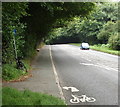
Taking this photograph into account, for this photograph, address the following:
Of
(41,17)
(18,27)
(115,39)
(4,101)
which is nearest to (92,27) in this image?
(115,39)

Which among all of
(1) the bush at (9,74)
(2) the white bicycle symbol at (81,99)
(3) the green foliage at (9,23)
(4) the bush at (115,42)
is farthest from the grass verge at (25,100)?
(4) the bush at (115,42)

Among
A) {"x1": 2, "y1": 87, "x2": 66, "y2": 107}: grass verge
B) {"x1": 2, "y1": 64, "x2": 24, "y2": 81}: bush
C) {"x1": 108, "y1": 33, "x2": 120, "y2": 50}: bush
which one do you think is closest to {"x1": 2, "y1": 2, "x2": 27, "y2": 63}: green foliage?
{"x1": 2, "y1": 64, "x2": 24, "y2": 81}: bush

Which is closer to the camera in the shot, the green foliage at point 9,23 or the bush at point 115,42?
the green foliage at point 9,23

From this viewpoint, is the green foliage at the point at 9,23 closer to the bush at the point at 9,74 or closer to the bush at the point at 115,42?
the bush at the point at 9,74

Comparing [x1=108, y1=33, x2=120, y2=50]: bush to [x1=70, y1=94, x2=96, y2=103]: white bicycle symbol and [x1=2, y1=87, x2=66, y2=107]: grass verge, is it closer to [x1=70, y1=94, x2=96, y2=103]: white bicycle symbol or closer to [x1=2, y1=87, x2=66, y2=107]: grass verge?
[x1=70, y1=94, x2=96, y2=103]: white bicycle symbol

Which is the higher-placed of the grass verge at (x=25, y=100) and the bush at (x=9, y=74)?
the grass verge at (x=25, y=100)

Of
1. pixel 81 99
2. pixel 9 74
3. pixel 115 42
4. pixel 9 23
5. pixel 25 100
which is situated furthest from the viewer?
pixel 115 42

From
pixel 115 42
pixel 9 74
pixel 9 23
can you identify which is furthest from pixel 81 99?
pixel 115 42

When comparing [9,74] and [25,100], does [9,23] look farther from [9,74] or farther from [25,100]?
[25,100]

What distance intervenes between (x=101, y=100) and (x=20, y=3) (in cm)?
707

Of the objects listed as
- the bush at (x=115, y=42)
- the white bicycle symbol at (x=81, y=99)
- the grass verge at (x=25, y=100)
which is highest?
the grass verge at (x=25, y=100)

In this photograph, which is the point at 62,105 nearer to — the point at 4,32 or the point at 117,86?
the point at 117,86

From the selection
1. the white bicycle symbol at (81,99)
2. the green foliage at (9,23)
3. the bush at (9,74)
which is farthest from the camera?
the green foliage at (9,23)

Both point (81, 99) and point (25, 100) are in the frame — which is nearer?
point (25, 100)
